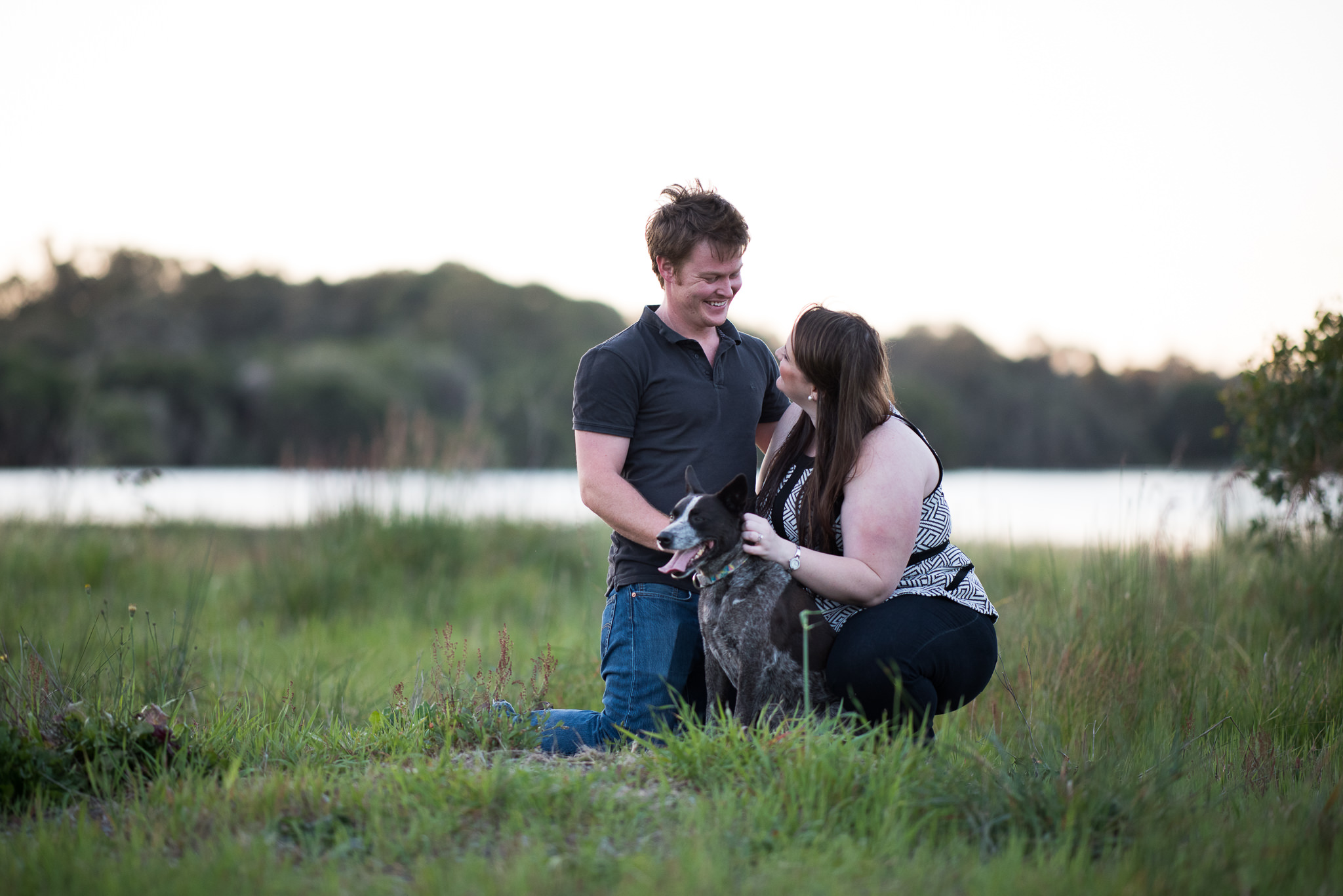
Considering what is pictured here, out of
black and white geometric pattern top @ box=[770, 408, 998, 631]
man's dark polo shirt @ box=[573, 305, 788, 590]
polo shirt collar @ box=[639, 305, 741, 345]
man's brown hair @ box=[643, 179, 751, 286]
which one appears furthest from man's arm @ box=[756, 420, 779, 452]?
man's brown hair @ box=[643, 179, 751, 286]

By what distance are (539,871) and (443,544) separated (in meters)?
6.98

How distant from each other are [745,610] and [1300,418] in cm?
452

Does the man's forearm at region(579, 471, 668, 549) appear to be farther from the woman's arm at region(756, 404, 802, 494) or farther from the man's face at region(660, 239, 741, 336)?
the man's face at region(660, 239, 741, 336)

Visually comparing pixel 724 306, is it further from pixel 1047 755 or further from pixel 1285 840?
pixel 1285 840

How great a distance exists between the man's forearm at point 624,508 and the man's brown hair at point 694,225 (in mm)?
1047

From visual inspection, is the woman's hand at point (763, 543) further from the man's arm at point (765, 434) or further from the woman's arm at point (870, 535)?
the man's arm at point (765, 434)

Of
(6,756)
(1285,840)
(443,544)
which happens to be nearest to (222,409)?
(443,544)

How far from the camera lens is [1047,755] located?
11.0 ft

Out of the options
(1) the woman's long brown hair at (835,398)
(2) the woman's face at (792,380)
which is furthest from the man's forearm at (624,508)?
(2) the woman's face at (792,380)

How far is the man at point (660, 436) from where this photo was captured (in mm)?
3758

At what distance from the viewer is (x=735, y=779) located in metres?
2.79

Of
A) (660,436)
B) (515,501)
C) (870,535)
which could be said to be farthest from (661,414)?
(515,501)

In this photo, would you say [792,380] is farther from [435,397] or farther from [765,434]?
[435,397]

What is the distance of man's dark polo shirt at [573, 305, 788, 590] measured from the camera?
3.84m
